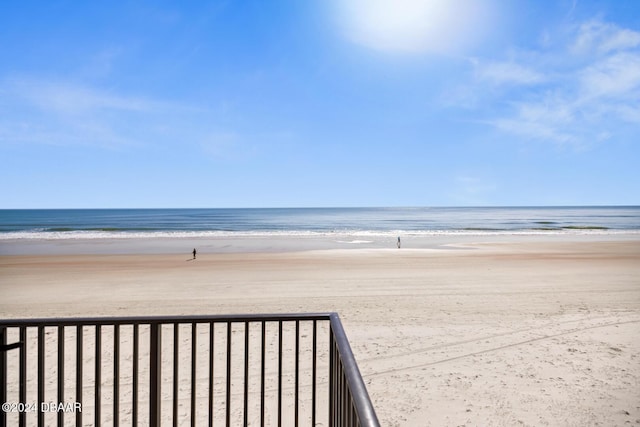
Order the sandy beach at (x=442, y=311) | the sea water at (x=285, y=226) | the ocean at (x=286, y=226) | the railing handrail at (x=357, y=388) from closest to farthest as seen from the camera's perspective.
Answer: the railing handrail at (x=357, y=388) < the sandy beach at (x=442, y=311) < the sea water at (x=285, y=226) < the ocean at (x=286, y=226)

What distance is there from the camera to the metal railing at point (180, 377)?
261cm

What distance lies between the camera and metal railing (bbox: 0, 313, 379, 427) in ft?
8.55

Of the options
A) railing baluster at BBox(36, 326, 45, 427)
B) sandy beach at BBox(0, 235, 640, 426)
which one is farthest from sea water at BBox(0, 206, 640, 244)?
railing baluster at BBox(36, 326, 45, 427)

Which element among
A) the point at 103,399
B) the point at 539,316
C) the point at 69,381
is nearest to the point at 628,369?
the point at 539,316

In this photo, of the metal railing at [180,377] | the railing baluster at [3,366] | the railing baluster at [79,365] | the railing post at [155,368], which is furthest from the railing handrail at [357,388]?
the railing baluster at [3,366]

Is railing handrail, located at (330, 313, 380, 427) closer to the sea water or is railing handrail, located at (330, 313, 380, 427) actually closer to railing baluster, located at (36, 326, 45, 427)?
railing baluster, located at (36, 326, 45, 427)

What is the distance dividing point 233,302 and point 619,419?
7.62m

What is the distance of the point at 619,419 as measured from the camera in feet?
13.3

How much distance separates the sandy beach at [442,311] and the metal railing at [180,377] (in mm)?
1125

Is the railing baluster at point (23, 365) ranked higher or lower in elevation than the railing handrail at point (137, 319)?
lower

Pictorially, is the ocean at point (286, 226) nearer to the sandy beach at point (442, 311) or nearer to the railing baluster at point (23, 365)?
the sandy beach at point (442, 311)

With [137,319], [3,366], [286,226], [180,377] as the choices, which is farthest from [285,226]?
[137,319]

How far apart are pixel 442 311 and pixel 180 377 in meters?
5.76

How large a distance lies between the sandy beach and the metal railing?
112cm
